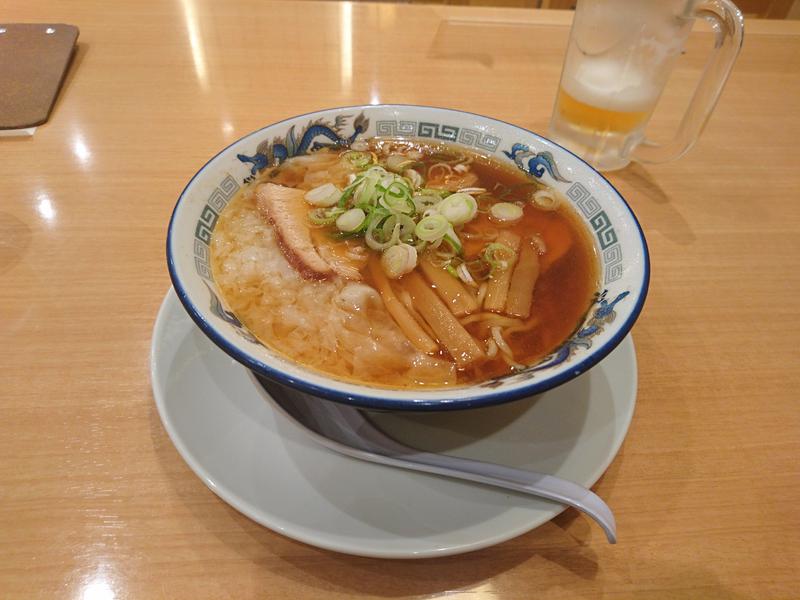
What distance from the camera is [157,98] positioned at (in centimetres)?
216

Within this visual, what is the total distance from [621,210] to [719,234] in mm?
766

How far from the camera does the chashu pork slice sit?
121 centimetres

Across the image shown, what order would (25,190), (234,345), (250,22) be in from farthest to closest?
1. (250,22)
2. (25,190)
3. (234,345)

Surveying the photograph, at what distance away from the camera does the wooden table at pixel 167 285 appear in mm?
917

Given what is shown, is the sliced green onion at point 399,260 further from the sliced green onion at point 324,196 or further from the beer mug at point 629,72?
the beer mug at point 629,72

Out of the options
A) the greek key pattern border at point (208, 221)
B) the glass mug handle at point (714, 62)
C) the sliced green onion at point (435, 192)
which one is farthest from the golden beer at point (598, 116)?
the greek key pattern border at point (208, 221)

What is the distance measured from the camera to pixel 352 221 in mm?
1270

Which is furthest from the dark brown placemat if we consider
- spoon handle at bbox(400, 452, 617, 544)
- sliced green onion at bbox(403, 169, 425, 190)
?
spoon handle at bbox(400, 452, 617, 544)

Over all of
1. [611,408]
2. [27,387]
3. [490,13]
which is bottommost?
[27,387]

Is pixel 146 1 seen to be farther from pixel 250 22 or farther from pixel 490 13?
pixel 490 13

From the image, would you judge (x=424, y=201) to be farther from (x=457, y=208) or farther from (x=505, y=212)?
(x=505, y=212)

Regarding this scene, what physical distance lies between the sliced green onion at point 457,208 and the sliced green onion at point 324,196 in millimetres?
261

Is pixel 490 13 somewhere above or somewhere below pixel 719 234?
above

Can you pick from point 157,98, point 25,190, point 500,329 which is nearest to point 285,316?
point 500,329
